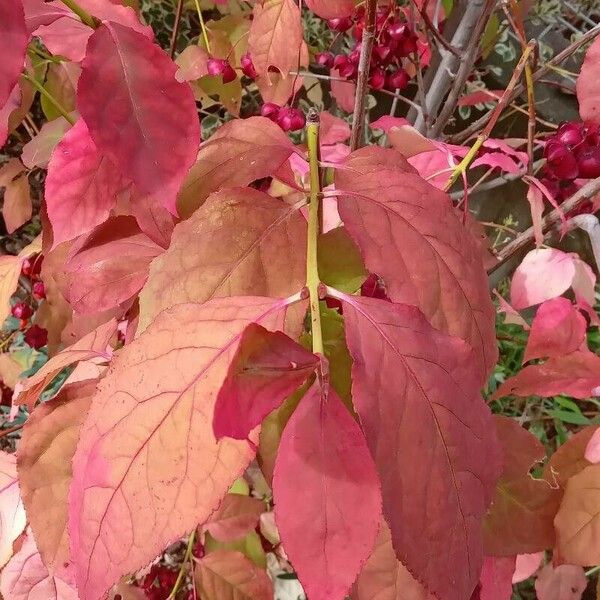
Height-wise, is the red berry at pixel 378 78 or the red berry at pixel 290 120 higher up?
the red berry at pixel 378 78

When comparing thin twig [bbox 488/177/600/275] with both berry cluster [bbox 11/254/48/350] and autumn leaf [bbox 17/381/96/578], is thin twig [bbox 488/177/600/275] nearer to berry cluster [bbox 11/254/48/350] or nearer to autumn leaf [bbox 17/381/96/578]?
autumn leaf [bbox 17/381/96/578]

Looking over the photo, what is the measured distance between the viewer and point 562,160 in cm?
57

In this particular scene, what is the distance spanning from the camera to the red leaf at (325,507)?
232 mm

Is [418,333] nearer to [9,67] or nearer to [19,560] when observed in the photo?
[9,67]

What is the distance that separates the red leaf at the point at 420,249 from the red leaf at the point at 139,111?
9cm

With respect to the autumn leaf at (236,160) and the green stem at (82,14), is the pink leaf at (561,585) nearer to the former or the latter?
the autumn leaf at (236,160)

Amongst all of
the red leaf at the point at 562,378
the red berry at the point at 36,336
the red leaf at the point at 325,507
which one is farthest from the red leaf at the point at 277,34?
the red berry at the point at 36,336

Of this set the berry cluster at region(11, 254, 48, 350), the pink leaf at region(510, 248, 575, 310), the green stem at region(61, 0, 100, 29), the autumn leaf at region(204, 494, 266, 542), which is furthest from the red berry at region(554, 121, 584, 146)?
the berry cluster at region(11, 254, 48, 350)

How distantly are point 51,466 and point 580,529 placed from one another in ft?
1.27

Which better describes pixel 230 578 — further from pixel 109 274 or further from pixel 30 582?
pixel 109 274

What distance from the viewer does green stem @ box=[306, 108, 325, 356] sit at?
0.26 m

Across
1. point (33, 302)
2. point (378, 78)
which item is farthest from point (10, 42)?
point (33, 302)

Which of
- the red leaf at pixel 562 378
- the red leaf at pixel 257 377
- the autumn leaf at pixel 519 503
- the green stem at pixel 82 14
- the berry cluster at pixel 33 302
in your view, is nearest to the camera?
the red leaf at pixel 257 377

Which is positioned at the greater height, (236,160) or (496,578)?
(236,160)
